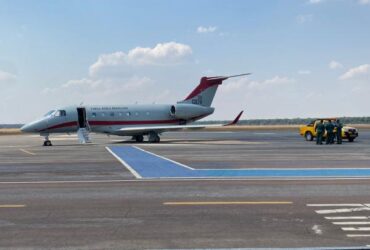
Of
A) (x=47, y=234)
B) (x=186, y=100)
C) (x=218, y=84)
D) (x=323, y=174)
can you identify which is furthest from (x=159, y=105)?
(x=47, y=234)

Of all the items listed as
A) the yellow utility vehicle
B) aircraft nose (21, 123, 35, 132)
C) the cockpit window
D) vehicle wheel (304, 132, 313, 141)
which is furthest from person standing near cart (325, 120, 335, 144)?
aircraft nose (21, 123, 35, 132)

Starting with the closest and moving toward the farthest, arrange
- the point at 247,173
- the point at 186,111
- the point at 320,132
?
the point at 247,173, the point at 320,132, the point at 186,111

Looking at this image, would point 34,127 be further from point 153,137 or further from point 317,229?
point 317,229

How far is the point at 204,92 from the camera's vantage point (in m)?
47.0

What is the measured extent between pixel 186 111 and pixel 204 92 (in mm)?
3102

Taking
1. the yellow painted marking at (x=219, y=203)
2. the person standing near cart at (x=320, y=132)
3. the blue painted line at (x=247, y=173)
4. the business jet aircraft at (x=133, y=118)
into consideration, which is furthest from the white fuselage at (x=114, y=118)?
the yellow painted marking at (x=219, y=203)

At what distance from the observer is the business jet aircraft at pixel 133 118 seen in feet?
133

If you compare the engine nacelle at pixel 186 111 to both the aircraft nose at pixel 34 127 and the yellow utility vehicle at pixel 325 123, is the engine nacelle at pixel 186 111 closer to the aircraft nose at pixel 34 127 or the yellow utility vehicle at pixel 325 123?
the yellow utility vehicle at pixel 325 123

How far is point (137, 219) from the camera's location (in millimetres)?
9062

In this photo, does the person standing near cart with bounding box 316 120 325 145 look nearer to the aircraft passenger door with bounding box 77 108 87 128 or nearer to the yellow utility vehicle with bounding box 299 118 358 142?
the yellow utility vehicle with bounding box 299 118 358 142

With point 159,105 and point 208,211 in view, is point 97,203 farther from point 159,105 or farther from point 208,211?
point 159,105

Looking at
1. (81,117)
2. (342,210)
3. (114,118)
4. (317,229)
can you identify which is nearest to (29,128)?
(81,117)

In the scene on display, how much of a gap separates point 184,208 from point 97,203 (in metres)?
1.95

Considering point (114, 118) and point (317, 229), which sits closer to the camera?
point (317, 229)
